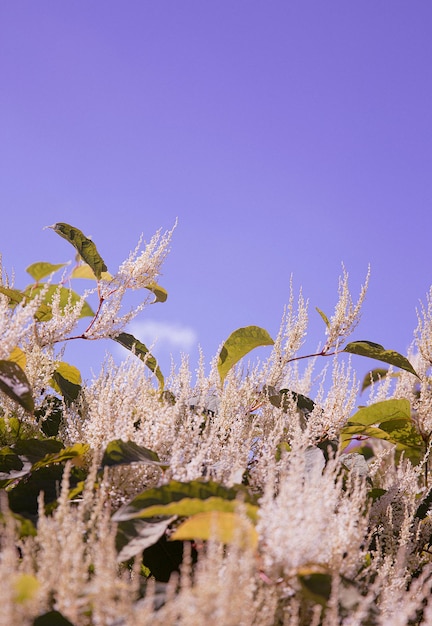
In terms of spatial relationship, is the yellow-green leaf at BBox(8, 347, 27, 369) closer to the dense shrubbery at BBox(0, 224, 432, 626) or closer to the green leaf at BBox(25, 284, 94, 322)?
the dense shrubbery at BBox(0, 224, 432, 626)

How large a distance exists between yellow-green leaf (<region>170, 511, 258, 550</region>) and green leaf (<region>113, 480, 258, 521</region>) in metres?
0.10

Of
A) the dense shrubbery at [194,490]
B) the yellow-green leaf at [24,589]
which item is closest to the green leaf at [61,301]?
the dense shrubbery at [194,490]

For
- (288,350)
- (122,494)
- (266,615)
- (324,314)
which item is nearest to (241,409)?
(288,350)

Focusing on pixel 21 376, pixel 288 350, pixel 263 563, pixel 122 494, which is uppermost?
pixel 288 350

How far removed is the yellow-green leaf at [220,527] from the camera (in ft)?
4.83

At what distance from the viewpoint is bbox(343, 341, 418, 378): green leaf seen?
139 inches

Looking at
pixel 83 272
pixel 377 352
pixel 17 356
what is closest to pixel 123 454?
pixel 17 356

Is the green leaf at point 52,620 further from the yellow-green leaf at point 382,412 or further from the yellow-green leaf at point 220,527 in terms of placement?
the yellow-green leaf at point 382,412

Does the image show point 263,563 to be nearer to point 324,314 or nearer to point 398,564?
point 398,564

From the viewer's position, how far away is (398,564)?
2.10m

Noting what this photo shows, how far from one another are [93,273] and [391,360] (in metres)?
1.81

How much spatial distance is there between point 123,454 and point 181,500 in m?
0.37

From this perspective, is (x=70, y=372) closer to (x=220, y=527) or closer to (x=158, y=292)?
(x=158, y=292)

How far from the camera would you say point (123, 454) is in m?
2.01
